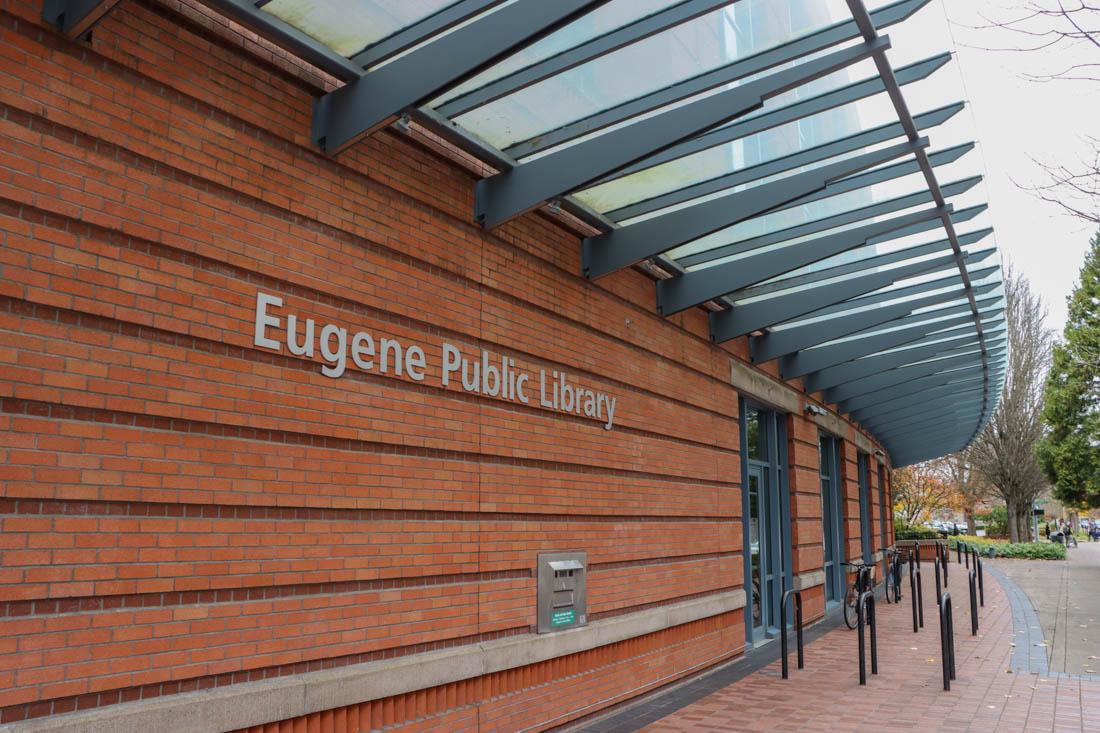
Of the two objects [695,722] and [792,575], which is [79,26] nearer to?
[695,722]

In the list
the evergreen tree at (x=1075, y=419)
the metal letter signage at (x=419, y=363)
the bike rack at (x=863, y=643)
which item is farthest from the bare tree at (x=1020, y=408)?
the metal letter signage at (x=419, y=363)

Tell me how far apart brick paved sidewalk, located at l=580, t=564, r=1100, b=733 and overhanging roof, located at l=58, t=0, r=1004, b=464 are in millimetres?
3851

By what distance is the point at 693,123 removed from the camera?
581 cm

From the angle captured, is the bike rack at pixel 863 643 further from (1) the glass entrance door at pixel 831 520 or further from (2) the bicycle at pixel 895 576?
(2) the bicycle at pixel 895 576

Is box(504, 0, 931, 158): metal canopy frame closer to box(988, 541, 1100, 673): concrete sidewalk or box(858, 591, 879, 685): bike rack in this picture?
box(858, 591, 879, 685): bike rack

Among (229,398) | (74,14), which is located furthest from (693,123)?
(74,14)

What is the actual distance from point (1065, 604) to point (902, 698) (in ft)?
35.7

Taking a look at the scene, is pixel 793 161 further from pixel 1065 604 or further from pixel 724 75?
pixel 1065 604

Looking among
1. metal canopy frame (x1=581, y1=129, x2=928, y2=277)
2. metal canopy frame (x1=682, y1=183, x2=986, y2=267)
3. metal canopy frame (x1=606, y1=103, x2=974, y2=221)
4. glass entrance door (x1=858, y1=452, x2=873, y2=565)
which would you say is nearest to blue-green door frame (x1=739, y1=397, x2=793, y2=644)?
metal canopy frame (x1=682, y1=183, x2=986, y2=267)

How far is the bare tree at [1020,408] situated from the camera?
37219 mm

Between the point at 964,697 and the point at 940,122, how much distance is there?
5.02 metres

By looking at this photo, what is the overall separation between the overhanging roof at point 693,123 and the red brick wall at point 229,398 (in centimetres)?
38

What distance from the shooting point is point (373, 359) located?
5344mm

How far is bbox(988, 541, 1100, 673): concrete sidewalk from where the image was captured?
10250 millimetres
